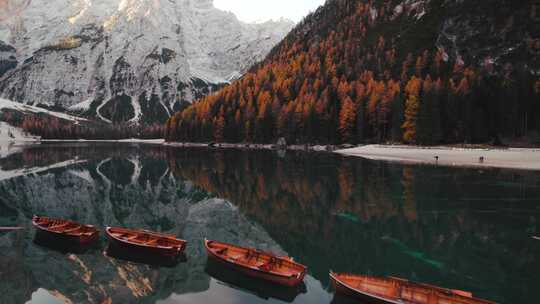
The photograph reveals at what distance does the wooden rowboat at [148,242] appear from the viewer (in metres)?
27.2

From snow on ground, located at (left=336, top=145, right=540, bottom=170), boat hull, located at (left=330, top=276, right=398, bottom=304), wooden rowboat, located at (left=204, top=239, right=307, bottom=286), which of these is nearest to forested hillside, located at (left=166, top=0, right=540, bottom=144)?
snow on ground, located at (left=336, top=145, right=540, bottom=170)

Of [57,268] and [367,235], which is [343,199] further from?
[57,268]

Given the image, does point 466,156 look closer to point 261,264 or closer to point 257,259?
point 257,259

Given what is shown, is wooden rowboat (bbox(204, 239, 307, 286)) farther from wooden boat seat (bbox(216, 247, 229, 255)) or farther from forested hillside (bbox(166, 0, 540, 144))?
A: forested hillside (bbox(166, 0, 540, 144))

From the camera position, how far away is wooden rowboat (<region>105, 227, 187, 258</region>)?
2720 cm

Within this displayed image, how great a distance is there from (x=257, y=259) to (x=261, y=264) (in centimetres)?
122

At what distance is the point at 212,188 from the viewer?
6016 centimetres

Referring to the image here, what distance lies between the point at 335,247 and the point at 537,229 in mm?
20041

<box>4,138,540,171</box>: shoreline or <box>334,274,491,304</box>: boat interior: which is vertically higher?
<box>4,138,540,171</box>: shoreline

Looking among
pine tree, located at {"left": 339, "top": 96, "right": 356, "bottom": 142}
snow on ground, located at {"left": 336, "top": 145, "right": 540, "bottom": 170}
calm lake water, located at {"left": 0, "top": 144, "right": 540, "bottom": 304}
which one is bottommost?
calm lake water, located at {"left": 0, "top": 144, "right": 540, "bottom": 304}

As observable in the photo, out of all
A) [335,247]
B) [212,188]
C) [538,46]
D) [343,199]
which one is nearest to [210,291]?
[335,247]

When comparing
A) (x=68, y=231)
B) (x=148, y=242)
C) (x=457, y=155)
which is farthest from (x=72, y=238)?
(x=457, y=155)

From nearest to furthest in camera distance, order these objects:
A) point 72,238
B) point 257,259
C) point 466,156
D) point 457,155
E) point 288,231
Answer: point 257,259 → point 72,238 → point 288,231 → point 466,156 → point 457,155

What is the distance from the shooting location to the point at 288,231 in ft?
114
